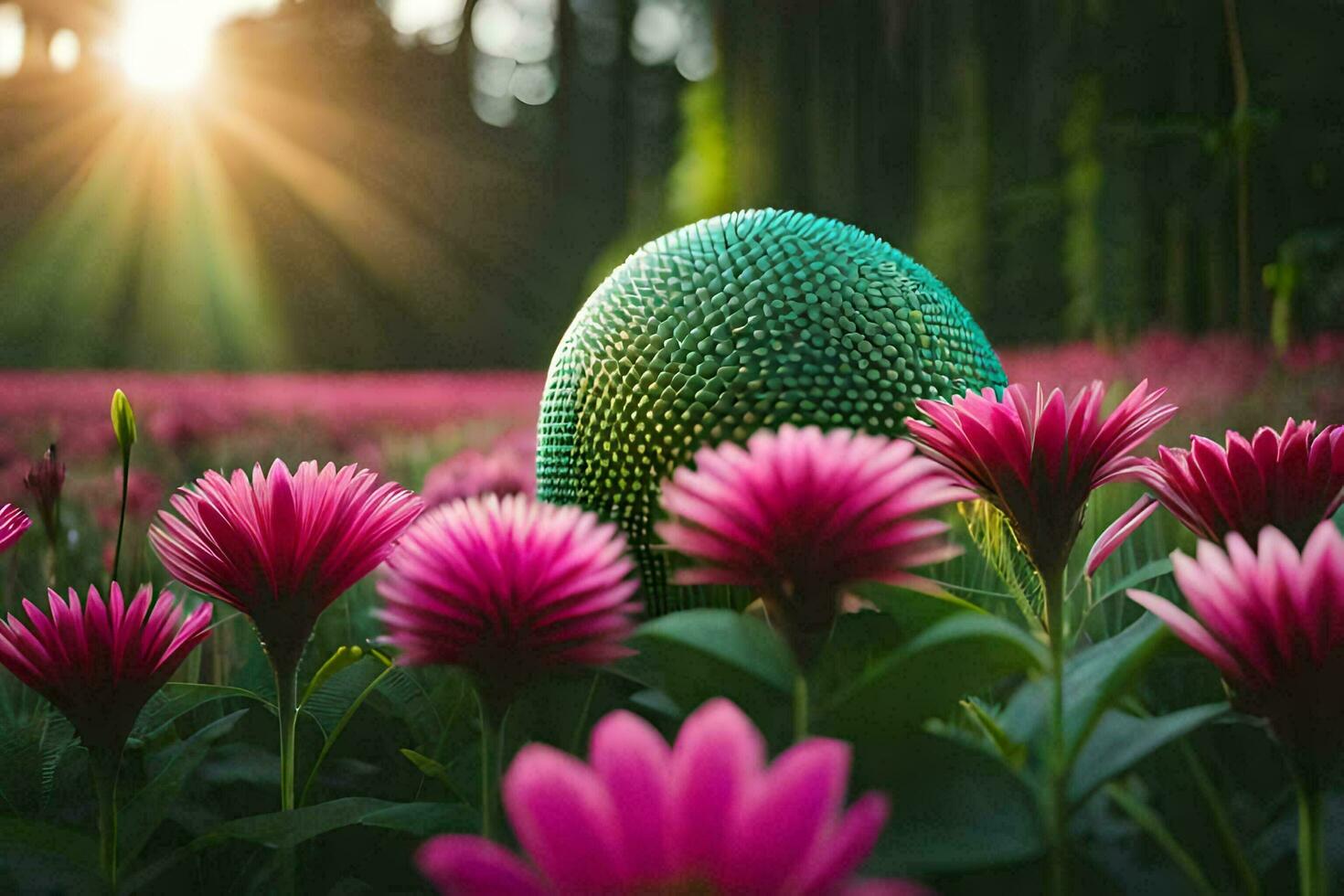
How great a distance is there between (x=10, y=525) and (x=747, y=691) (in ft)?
1.67

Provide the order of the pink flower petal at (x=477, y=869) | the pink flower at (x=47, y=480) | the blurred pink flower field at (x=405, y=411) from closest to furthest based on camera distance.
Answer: the pink flower petal at (x=477, y=869), the pink flower at (x=47, y=480), the blurred pink flower field at (x=405, y=411)

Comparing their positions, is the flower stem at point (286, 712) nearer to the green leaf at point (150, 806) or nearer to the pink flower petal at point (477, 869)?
the green leaf at point (150, 806)

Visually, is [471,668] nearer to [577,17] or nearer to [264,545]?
[264,545]

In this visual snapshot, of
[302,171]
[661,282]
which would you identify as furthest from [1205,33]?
[302,171]

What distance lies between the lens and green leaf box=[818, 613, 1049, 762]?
19.3 inches

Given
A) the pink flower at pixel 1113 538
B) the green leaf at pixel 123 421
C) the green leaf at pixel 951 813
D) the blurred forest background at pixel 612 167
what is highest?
the blurred forest background at pixel 612 167

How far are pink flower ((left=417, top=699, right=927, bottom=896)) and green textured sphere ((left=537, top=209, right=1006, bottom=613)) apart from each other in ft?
2.61

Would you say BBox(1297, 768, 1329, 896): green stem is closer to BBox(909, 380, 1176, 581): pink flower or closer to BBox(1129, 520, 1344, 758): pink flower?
BBox(1129, 520, 1344, 758): pink flower

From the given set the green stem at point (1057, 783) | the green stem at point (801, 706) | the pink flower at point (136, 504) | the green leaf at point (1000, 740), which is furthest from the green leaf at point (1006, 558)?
the pink flower at point (136, 504)

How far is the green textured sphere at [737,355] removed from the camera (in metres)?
1.13

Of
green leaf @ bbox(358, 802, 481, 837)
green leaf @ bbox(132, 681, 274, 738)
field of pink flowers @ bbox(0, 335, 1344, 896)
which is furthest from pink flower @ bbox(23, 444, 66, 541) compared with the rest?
green leaf @ bbox(358, 802, 481, 837)

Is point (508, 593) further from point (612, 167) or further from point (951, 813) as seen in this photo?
point (612, 167)

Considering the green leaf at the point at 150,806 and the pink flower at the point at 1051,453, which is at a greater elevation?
the pink flower at the point at 1051,453

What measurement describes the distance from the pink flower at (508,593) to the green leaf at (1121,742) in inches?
9.4
